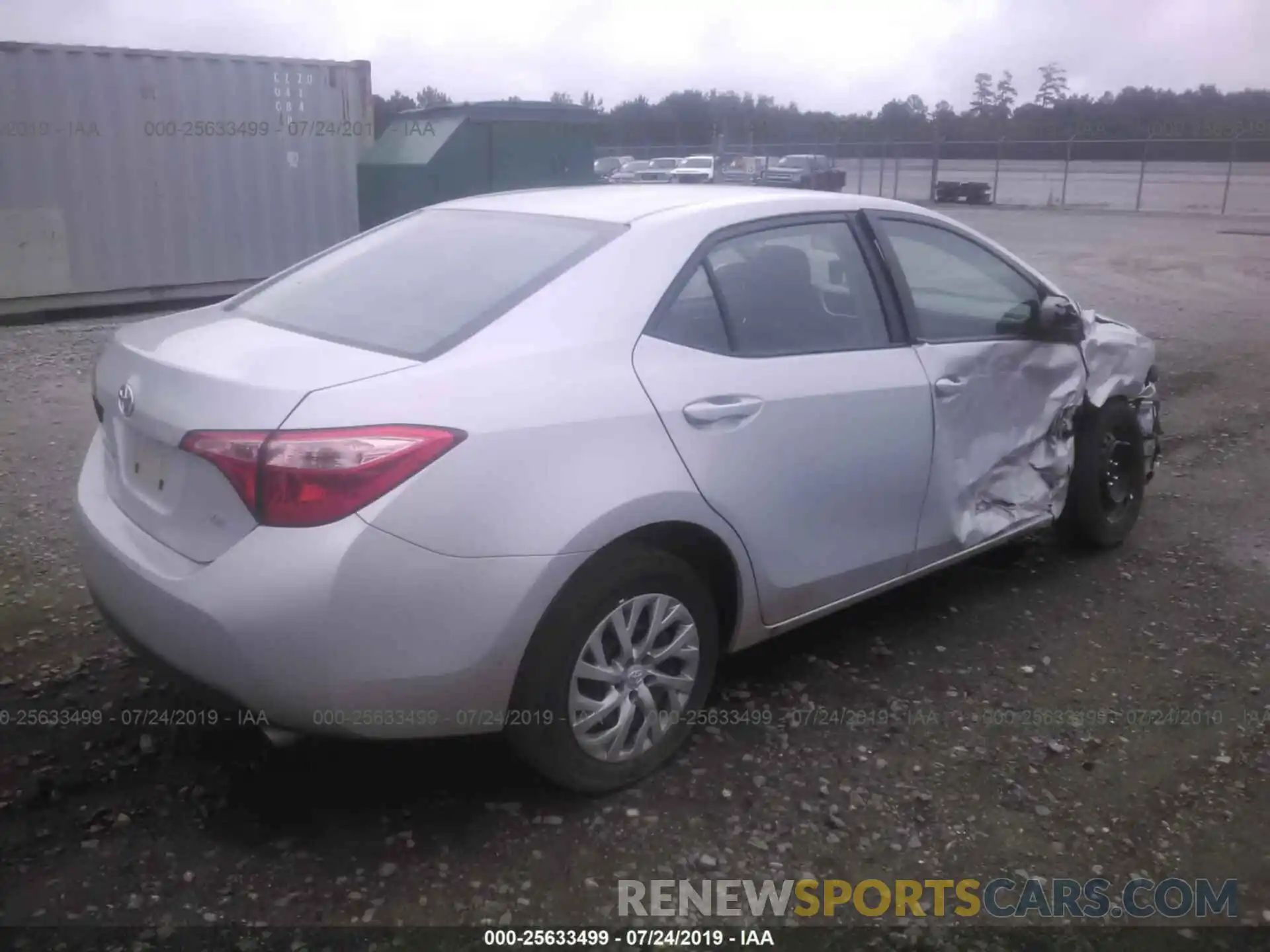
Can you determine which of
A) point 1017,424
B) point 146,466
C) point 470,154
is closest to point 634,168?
point 470,154

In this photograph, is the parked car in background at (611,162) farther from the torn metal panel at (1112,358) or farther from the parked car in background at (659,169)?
the torn metal panel at (1112,358)

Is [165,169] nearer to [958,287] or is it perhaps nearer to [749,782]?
[958,287]

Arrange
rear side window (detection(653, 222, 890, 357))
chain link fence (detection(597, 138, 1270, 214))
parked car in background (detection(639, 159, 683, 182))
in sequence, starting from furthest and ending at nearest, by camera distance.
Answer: chain link fence (detection(597, 138, 1270, 214)), parked car in background (detection(639, 159, 683, 182)), rear side window (detection(653, 222, 890, 357))

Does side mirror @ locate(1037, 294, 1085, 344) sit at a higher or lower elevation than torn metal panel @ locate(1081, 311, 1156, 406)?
higher

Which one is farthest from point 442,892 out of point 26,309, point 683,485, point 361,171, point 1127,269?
point 1127,269

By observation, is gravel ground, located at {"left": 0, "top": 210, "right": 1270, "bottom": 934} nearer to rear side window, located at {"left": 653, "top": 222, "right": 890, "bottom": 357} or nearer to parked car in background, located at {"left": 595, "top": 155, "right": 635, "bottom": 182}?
rear side window, located at {"left": 653, "top": 222, "right": 890, "bottom": 357}

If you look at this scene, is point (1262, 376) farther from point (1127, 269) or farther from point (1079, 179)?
point (1079, 179)

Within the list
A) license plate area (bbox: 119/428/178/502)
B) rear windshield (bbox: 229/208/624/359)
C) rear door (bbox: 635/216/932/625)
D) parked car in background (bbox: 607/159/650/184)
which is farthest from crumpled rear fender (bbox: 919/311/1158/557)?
parked car in background (bbox: 607/159/650/184)

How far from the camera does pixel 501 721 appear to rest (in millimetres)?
2771

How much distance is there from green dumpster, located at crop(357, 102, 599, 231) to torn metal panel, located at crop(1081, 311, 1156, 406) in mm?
8139

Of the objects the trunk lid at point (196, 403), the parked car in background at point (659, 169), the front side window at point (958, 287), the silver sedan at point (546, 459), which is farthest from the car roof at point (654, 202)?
the parked car in background at point (659, 169)

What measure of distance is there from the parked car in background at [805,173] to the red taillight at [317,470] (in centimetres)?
2271

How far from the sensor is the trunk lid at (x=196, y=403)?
2.55 metres

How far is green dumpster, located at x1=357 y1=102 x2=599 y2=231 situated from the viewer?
38.8 ft
